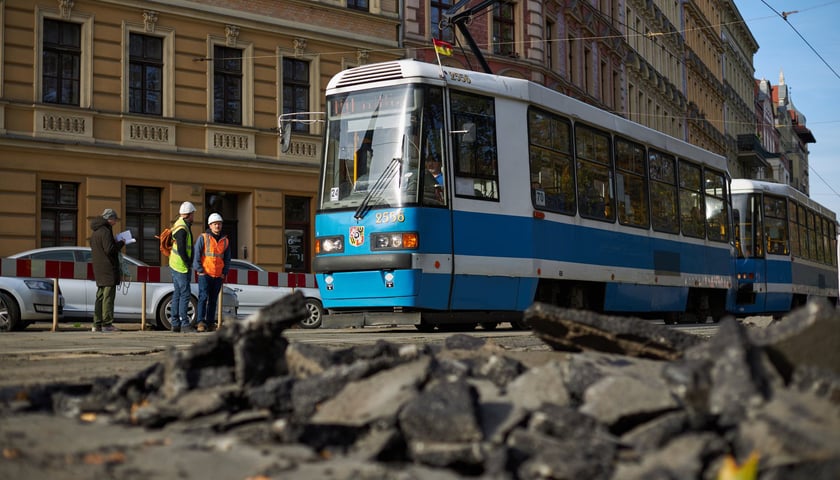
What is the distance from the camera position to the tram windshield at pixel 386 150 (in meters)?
12.4

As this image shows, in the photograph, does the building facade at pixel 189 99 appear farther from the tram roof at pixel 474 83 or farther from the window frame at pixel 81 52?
the tram roof at pixel 474 83

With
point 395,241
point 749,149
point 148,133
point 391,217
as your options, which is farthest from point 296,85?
point 749,149

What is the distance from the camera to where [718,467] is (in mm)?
3301

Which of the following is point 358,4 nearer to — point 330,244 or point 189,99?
point 189,99

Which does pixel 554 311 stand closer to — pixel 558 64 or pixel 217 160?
pixel 217 160

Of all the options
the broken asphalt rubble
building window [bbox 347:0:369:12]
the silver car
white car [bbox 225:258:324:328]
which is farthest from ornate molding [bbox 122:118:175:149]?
the broken asphalt rubble

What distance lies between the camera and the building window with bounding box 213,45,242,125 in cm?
2542

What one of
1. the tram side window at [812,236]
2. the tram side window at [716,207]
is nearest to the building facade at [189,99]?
the tram side window at [716,207]

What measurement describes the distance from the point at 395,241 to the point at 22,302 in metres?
7.35

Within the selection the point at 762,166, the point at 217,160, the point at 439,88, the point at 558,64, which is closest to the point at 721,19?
the point at 762,166

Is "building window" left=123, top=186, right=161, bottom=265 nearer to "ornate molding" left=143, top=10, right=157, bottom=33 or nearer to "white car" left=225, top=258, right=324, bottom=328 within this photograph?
"ornate molding" left=143, top=10, right=157, bottom=33

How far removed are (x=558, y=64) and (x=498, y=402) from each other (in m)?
34.0

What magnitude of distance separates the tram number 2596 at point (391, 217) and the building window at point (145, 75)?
1301cm

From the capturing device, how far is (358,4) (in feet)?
95.0
